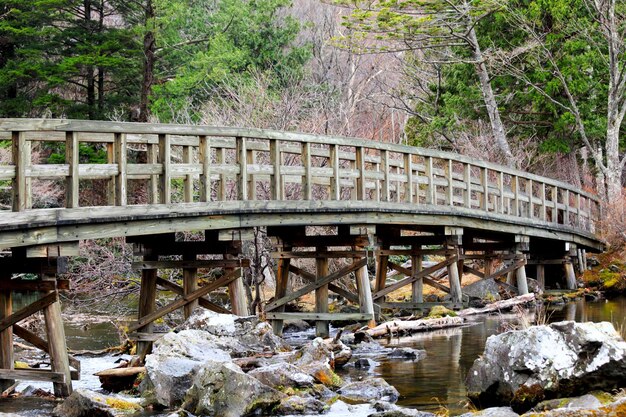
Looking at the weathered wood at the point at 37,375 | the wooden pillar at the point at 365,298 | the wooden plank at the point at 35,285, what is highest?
the wooden plank at the point at 35,285

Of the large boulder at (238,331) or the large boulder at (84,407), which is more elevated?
the large boulder at (238,331)

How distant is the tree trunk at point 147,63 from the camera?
40.2m

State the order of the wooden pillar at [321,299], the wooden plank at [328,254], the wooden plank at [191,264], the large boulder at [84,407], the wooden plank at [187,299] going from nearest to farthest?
the large boulder at [84,407] < the wooden plank at [187,299] < the wooden plank at [191,264] < the wooden plank at [328,254] < the wooden pillar at [321,299]

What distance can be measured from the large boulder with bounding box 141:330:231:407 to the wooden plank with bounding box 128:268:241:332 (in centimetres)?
264

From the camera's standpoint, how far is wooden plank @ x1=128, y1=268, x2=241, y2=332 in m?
15.9

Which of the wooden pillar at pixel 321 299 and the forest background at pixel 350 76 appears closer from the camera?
the wooden pillar at pixel 321 299

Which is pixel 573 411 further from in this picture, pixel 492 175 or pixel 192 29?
pixel 192 29

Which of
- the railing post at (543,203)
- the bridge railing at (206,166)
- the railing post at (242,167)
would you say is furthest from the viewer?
the railing post at (543,203)

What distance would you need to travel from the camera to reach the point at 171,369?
12.3 meters

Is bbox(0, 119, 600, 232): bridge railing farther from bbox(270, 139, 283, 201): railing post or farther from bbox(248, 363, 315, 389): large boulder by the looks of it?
bbox(248, 363, 315, 389): large boulder

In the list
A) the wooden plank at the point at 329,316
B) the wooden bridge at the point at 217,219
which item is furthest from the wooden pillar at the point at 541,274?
the wooden plank at the point at 329,316

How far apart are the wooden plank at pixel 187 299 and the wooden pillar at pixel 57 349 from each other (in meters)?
3.44

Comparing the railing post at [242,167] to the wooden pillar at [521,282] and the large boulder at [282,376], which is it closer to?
the large boulder at [282,376]

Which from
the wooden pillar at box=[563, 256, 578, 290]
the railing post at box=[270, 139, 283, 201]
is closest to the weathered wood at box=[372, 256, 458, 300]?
the railing post at box=[270, 139, 283, 201]
